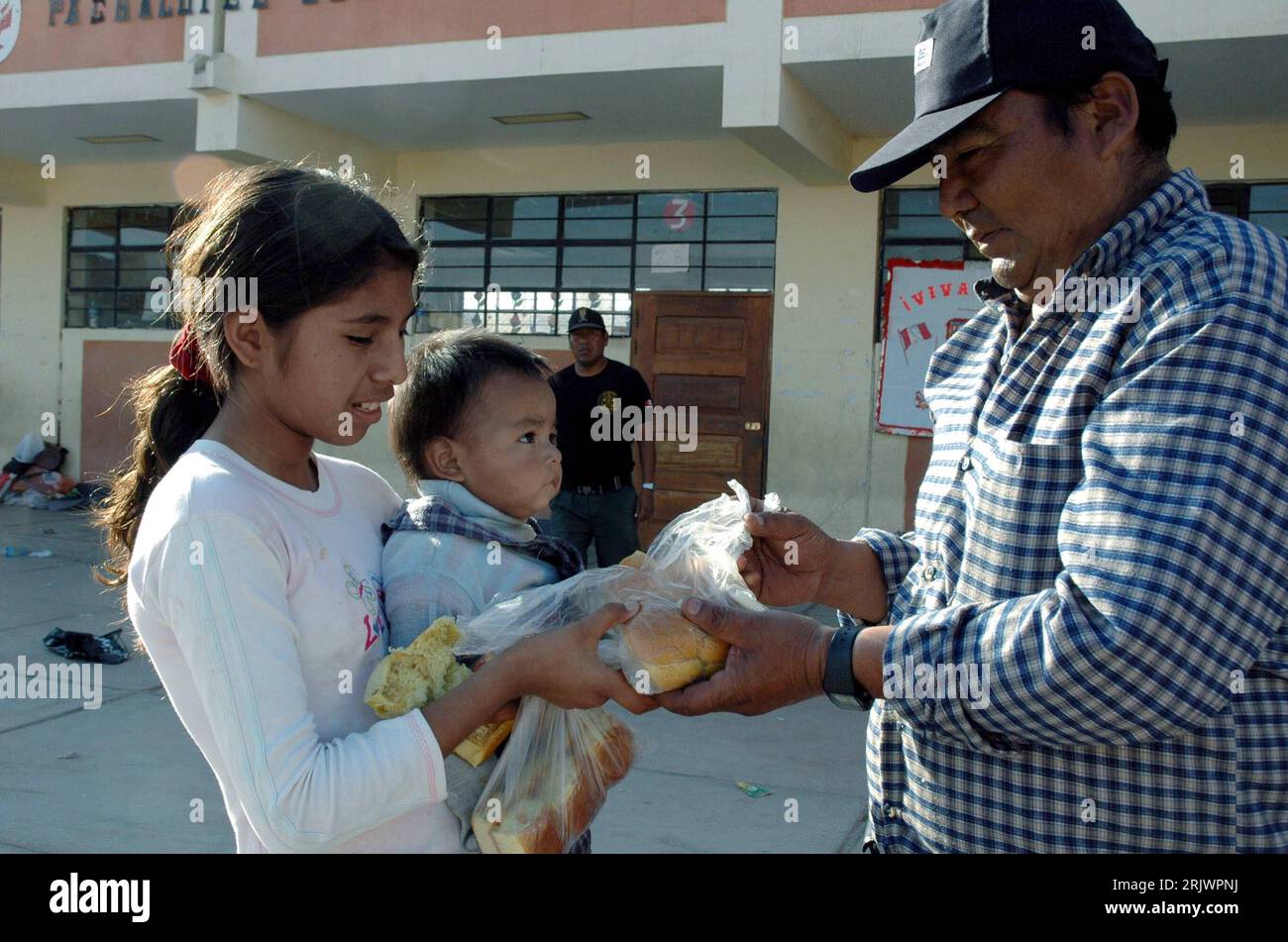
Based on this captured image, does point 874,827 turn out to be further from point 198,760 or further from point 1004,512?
point 198,760

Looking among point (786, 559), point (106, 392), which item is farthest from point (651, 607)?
point (106, 392)

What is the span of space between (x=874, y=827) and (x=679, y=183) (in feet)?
26.6

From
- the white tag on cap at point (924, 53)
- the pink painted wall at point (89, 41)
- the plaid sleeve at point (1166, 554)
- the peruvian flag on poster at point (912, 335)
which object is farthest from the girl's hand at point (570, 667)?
the pink painted wall at point (89, 41)

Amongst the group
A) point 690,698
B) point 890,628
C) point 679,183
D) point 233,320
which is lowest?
point 690,698

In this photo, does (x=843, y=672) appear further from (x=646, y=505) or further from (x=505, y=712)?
(x=646, y=505)

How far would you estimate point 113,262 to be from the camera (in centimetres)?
1166

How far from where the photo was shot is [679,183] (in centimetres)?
920

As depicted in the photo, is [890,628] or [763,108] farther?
[763,108]

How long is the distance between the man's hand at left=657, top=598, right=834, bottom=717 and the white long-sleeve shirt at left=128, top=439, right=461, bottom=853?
0.40 m

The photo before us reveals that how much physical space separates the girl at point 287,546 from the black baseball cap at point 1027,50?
82cm

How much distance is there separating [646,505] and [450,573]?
6.98 meters

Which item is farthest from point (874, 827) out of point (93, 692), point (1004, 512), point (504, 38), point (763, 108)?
point (504, 38)

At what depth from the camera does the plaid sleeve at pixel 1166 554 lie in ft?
3.97

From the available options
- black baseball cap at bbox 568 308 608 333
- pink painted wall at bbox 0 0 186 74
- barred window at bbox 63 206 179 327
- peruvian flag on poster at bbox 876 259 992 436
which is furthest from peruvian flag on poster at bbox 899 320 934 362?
barred window at bbox 63 206 179 327
